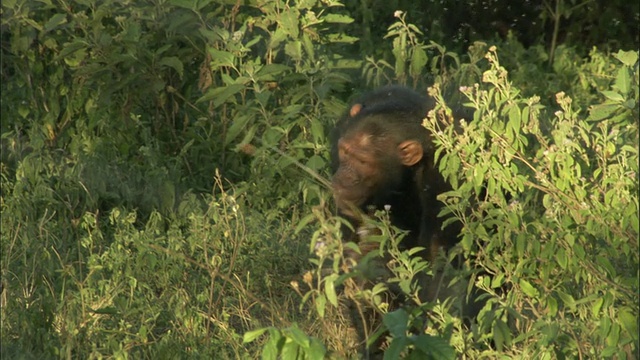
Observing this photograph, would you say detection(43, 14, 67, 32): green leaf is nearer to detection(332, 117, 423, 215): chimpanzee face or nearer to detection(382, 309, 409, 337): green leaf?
detection(332, 117, 423, 215): chimpanzee face

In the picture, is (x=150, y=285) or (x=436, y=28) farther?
(x=436, y=28)

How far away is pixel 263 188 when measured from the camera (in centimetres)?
657

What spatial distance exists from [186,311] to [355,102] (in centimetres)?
113

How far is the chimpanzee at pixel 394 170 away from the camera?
5.20 metres

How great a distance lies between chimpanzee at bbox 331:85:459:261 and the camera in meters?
5.20

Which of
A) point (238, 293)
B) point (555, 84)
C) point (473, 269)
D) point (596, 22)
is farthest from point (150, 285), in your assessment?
point (596, 22)

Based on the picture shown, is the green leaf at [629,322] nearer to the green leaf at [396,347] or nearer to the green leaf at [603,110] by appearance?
the green leaf at [603,110]

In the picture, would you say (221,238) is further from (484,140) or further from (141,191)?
(484,140)

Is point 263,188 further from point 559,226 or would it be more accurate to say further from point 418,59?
point 559,226

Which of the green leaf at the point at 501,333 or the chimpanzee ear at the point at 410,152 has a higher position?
the green leaf at the point at 501,333

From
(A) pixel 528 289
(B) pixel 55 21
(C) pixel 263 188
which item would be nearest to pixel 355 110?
(C) pixel 263 188

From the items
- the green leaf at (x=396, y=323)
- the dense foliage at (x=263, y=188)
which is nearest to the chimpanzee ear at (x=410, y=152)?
the dense foliage at (x=263, y=188)

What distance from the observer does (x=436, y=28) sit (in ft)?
30.3

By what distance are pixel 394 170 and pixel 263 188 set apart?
138 cm
